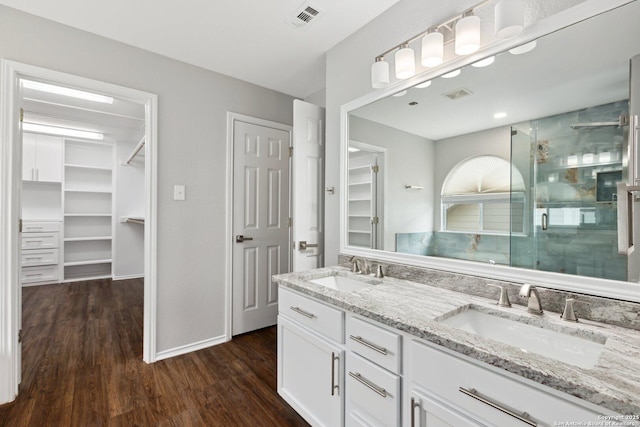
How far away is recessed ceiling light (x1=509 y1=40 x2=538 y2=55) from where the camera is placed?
121cm

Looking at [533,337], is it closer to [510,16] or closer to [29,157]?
[510,16]

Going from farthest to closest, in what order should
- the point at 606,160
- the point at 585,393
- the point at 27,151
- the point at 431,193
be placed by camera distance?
the point at 27,151 < the point at 431,193 < the point at 606,160 < the point at 585,393

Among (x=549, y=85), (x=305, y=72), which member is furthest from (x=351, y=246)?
(x=305, y=72)

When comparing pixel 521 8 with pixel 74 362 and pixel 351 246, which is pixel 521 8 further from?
pixel 74 362

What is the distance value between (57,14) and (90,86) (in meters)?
0.43

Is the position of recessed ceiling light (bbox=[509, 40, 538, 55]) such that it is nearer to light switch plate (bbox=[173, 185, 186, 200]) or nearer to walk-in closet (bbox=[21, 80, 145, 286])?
light switch plate (bbox=[173, 185, 186, 200])

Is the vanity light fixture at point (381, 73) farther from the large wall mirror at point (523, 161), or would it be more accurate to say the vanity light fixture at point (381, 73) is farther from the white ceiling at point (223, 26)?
the white ceiling at point (223, 26)

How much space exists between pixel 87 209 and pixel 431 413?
618 centimetres

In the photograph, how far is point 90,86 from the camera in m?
2.05

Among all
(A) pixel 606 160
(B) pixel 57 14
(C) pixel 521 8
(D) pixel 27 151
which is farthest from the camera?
(D) pixel 27 151

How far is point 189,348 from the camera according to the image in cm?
251

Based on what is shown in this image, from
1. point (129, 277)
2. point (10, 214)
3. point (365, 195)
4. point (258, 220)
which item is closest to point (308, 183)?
point (365, 195)

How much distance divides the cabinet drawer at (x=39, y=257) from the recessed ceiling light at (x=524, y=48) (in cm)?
632

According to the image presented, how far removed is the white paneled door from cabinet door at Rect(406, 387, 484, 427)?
2.12 m
